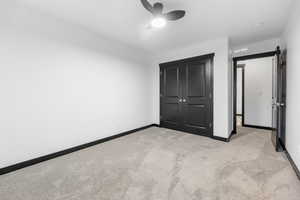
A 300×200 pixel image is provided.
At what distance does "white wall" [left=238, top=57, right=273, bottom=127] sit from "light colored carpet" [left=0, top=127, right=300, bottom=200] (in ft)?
6.13

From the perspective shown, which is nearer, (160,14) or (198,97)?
(160,14)

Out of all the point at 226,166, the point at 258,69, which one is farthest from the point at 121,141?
the point at 258,69

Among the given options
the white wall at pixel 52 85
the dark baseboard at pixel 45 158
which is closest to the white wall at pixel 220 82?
the white wall at pixel 52 85

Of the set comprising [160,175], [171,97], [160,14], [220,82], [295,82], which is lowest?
[160,175]

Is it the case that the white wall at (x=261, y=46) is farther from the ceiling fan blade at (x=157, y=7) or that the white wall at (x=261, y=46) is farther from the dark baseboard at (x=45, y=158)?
the dark baseboard at (x=45, y=158)

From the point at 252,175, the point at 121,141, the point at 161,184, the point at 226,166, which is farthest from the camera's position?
the point at 121,141

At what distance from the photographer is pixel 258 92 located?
4344 mm

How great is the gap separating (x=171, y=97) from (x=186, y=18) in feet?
7.25

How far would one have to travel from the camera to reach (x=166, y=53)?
4191 millimetres

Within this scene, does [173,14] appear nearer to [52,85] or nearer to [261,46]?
[52,85]

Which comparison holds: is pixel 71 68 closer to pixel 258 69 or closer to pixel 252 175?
pixel 252 175

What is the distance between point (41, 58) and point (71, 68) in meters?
0.47

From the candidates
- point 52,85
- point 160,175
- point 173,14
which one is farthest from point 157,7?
point 160,175

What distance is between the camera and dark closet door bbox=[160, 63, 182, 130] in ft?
12.9
